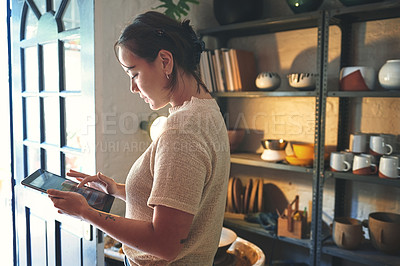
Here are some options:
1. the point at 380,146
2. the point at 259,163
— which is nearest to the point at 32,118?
the point at 259,163

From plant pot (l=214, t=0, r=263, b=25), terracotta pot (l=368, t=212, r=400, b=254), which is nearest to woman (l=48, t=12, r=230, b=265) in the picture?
terracotta pot (l=368, t=212, r=400, b=254)

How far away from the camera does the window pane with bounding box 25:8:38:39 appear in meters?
1.80

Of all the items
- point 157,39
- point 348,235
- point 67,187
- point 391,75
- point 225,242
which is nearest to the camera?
point 157,39

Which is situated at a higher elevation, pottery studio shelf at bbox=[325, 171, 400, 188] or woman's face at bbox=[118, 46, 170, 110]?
woman's face at bbox=[118, 46, 170, 110]

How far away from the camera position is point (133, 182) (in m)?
0.89

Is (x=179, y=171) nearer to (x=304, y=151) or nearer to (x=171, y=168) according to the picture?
(x=171, y=168)

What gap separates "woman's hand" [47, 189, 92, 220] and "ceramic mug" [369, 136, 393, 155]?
147 cm

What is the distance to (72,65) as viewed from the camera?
1.61m

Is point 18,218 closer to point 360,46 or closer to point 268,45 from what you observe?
point 268,45

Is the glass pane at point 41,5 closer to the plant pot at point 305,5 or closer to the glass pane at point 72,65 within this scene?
the glass pane at point 72,65

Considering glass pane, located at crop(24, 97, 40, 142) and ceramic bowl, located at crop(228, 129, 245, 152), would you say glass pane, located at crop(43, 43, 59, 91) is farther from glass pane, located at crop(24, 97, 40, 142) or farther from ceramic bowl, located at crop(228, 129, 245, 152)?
ceramic bowl, located at crop(228, 129, 245, 152)

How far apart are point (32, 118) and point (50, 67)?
1.05 ft

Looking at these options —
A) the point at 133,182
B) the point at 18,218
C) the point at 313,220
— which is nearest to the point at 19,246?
the point at 18,218

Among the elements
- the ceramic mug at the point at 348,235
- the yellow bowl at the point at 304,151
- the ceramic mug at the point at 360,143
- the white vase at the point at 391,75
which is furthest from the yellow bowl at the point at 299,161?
the white vase at the point at 391,75
